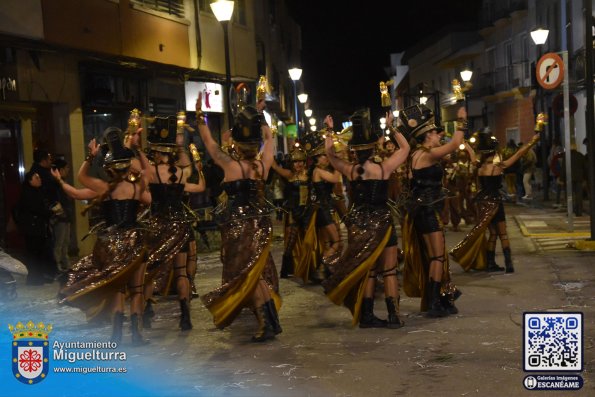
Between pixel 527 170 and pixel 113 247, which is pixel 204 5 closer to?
pixel 527 170

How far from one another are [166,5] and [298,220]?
9262 millimetres

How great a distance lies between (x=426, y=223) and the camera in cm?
887

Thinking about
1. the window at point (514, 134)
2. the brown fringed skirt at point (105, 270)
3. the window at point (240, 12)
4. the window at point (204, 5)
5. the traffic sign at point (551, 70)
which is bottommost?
the brown fringed skirt at point (105, 270)

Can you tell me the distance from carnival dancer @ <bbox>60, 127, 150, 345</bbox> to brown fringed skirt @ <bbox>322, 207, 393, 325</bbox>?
6.50 ft

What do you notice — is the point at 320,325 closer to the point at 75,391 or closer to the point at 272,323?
the point at 272,323

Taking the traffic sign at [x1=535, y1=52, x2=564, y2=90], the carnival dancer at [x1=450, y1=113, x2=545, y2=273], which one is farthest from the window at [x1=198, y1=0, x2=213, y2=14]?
the carnival dancer at [x1=450, y1=113, x2=545, y2=273]

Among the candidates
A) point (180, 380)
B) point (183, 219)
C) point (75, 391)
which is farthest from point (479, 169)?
point (75, 391)

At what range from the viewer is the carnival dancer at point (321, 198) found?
37.4 feet

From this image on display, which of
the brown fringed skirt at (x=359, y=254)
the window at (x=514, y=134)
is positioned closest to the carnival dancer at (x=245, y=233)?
the brown fringed skirt at (x=359, y=254)

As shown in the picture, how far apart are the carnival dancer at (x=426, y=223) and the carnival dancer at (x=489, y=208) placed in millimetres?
2594

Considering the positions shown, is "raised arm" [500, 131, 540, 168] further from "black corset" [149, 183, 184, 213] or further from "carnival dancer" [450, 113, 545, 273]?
"black corset" [149, 183, 184, 213]

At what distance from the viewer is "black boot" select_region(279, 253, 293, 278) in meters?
12.4

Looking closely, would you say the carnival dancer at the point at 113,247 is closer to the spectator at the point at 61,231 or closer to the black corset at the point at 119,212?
the black corset at the point at 119,212

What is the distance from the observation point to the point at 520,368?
6531 millimetres
